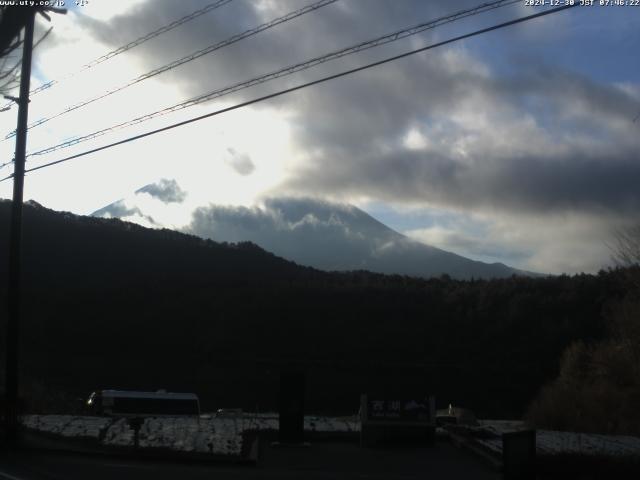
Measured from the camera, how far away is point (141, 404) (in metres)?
41.9

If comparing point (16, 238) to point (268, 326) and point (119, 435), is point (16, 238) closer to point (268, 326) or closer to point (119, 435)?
point (119, 435)

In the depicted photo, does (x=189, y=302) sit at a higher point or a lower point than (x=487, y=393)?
higher

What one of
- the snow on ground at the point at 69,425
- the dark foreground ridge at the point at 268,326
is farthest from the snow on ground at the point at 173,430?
the dark foreground ridge at the point at 268,326

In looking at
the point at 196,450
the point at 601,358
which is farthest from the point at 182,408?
the point at 196,450

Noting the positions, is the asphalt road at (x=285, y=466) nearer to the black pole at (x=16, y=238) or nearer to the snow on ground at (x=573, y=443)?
the snow on ground at (x=573, y=443)

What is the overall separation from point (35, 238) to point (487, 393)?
52.4 m

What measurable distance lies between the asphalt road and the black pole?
6.50 feet

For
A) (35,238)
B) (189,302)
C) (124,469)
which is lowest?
(124,469)

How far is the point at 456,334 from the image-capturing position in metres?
80.6

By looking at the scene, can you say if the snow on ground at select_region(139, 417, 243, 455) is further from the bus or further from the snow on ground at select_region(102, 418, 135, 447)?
the bus

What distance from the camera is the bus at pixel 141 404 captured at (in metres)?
40.8

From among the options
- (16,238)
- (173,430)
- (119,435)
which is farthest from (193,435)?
(16,238)

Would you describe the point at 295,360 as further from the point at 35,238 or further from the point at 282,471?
the point at 282,471

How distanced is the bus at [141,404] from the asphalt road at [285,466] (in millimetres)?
22041
